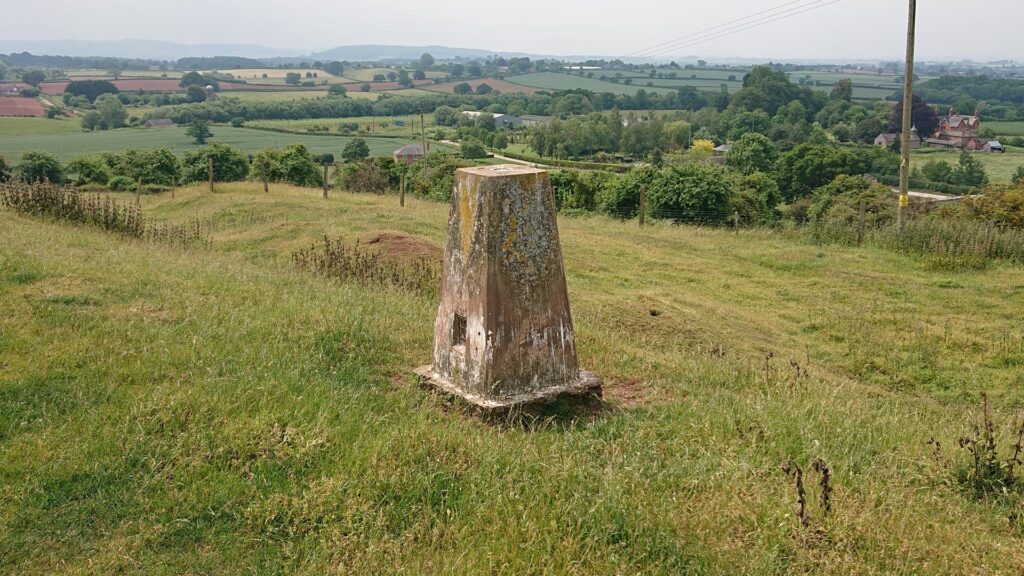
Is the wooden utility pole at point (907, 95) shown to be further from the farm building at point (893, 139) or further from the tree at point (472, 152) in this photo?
the farm building at point (893, 139)

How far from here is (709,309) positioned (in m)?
13.9

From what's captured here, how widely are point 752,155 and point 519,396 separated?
Answer: 5134 cm

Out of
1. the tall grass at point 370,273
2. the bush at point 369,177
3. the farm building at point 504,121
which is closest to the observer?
the tall grass at point 370,273

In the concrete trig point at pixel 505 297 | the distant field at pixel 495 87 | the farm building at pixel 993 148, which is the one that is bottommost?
the concrete trig point at pixel 505 297

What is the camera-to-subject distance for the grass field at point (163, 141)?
5859 centimetres

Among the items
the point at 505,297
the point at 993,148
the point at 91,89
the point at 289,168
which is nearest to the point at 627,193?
the point at 289,168

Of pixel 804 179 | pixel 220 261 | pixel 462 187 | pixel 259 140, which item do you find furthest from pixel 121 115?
pixel 462 187

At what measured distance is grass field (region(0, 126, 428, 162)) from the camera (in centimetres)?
5859

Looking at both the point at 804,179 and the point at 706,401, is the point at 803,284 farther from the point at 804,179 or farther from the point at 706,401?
the point at 804,179

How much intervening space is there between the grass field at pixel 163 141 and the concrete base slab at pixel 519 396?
167ft

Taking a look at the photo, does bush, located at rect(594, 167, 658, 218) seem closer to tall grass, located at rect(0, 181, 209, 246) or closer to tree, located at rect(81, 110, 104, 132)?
tall grass, located at rect(0, 181, 209, 246)

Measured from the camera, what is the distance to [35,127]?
7444 centimetres

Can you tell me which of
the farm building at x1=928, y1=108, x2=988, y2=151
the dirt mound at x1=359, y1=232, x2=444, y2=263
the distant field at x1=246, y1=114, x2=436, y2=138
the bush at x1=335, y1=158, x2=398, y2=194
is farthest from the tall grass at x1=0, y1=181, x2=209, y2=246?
the farm building at x1=928, y1=108, x2=988, y2=151

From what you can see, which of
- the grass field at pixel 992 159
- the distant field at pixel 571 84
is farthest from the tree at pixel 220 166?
the distant field at pixel 571 84
